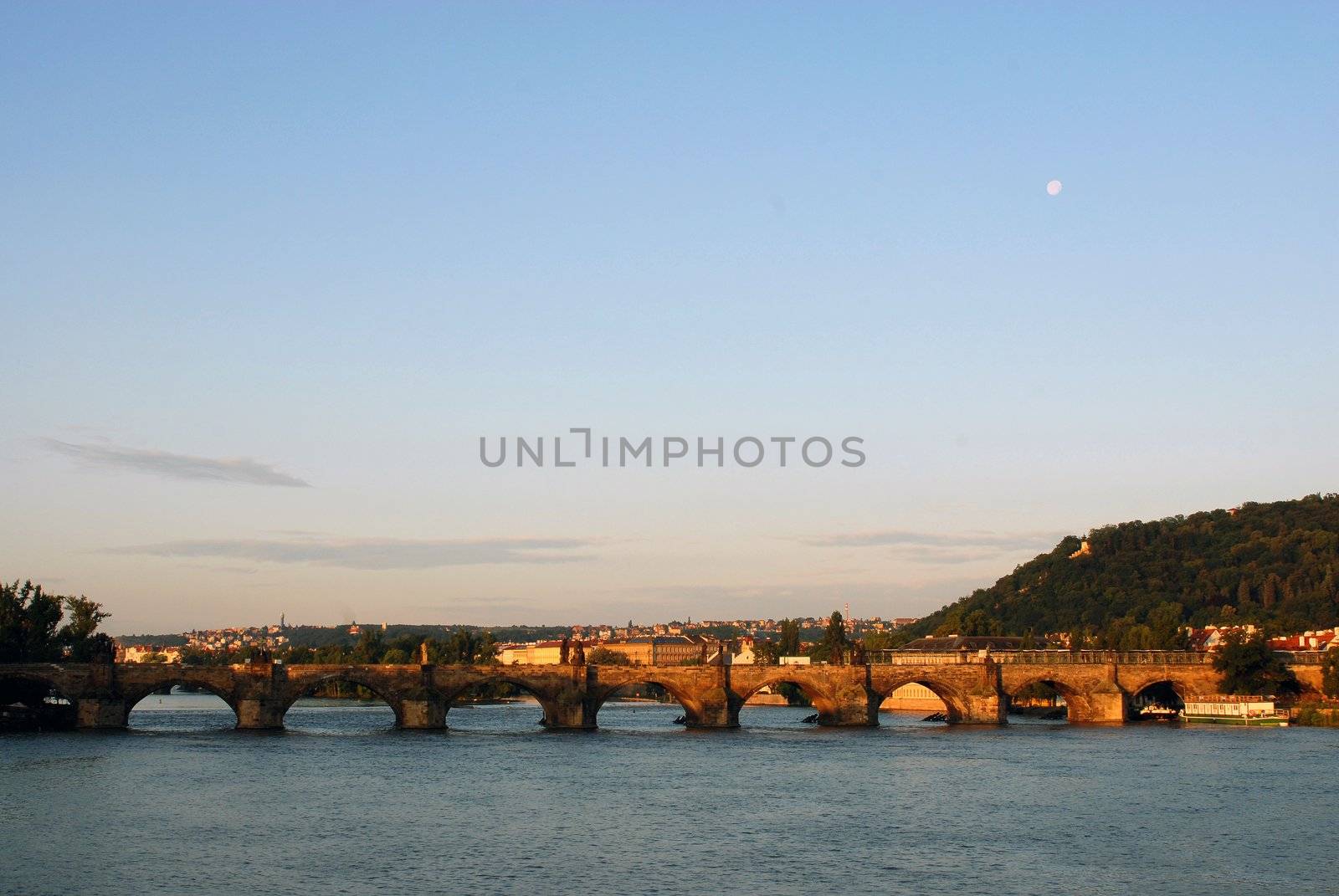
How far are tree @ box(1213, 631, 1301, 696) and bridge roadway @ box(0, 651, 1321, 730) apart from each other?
4.85ft

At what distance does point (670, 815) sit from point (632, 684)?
3889 cm

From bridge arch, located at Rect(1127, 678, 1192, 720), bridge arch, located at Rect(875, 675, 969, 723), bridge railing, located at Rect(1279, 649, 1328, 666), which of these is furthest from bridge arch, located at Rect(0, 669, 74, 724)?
bridge railing, located at Rect(1279, 649, 1328, 666)

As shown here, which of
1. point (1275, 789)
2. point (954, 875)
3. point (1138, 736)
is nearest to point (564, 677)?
point (1138, 736)

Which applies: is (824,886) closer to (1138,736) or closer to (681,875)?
(681,875)

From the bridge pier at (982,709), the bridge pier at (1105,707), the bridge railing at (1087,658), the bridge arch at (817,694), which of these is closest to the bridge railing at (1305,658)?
the bridge railing at (1087,658)

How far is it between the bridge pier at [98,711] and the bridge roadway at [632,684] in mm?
53

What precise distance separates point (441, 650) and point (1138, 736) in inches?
4020

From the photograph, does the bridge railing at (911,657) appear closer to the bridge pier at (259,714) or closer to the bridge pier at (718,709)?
the bridge pier at (718,709)

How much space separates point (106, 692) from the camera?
8875cm

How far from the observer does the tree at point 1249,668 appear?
100m

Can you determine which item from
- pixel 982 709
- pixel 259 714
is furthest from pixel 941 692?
pixel 259 714

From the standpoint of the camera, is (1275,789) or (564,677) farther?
(564,677)

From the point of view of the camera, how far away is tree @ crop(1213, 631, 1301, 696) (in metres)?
100

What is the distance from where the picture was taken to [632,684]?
301 ft
